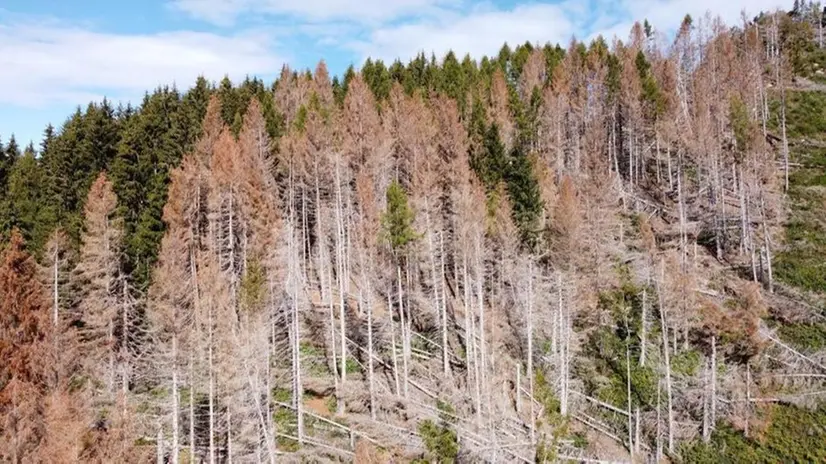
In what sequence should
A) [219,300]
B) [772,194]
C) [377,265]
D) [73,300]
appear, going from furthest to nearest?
[772,194] < [377,265] < [73,300] < [219,300]

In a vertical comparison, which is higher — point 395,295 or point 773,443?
point 395,295

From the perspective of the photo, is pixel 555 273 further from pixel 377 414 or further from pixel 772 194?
pixel 772 194

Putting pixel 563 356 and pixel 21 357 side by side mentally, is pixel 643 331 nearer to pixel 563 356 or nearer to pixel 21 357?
pixel 563 356

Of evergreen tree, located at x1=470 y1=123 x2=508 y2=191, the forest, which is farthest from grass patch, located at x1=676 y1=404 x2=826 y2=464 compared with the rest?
evergreen tree, located at x1=470 y1=123 x2=508 y2=191

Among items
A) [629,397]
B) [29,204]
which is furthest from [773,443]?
[29,204]

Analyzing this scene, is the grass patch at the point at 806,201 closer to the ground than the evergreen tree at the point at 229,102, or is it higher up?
closer to the ground

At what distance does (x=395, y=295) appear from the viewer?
1714 inches

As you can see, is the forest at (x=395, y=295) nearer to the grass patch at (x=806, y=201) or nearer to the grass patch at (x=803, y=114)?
the grass patch at (x=806, y=201)

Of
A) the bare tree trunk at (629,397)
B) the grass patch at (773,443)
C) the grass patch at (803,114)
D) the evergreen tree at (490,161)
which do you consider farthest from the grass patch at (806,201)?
the evergreen tree at (490,161)

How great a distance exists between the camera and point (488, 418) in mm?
32312

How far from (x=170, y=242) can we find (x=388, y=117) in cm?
2292

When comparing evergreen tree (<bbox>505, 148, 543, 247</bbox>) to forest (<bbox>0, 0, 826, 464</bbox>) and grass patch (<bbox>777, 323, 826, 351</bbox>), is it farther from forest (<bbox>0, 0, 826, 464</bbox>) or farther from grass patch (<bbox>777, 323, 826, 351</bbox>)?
grass patch (<bbox>777, 323, 826, 351</bbox>)

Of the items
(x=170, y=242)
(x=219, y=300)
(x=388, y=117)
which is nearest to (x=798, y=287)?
(x=388, y=117)

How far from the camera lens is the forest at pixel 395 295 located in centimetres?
2839
